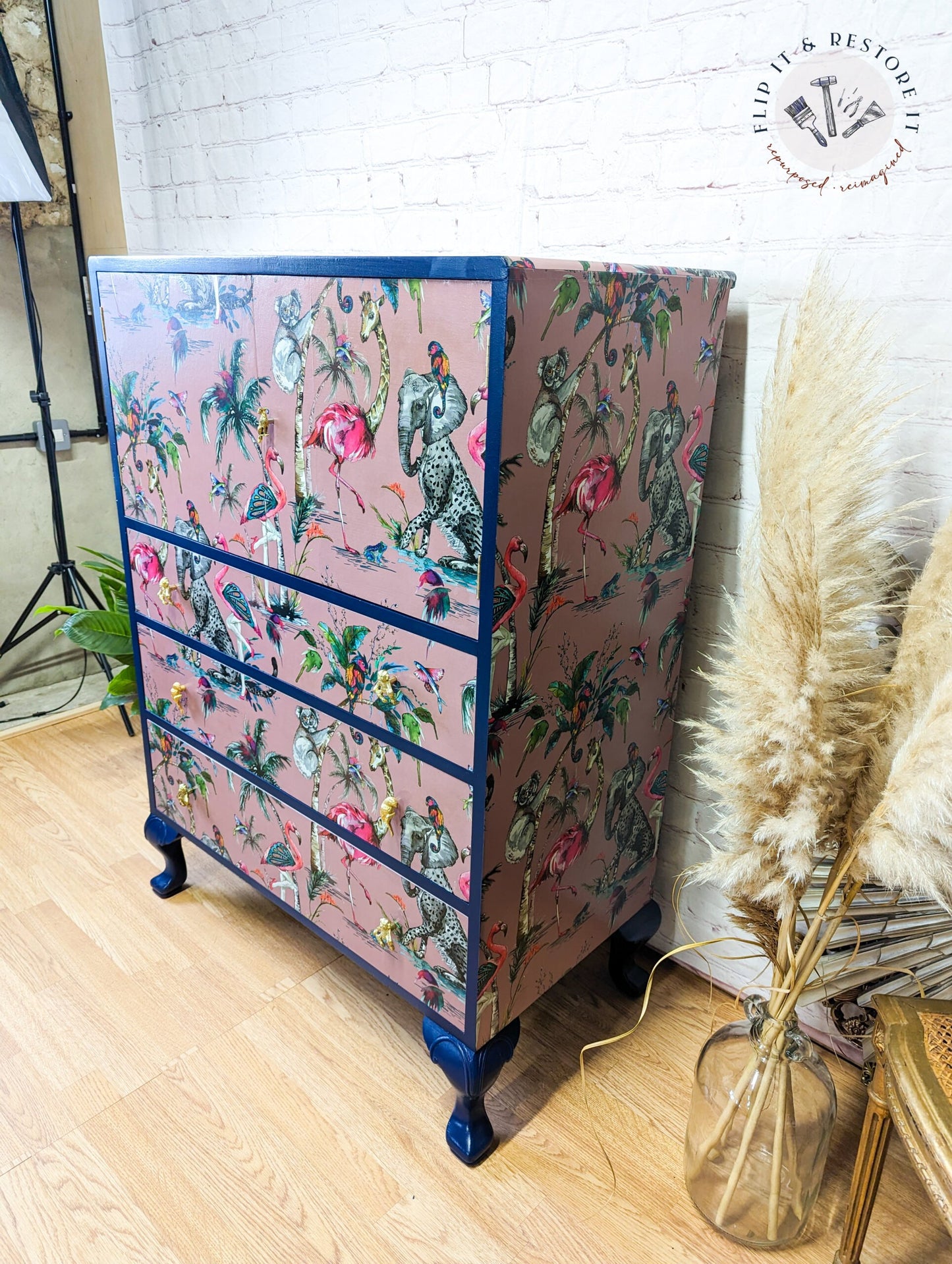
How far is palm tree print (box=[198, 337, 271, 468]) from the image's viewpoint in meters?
1.20

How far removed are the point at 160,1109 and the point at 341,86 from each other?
184 centimetres

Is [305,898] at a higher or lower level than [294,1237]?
higher

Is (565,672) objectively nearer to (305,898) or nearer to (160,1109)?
(305,898)

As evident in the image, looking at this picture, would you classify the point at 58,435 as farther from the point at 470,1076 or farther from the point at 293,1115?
the point at 470,1076

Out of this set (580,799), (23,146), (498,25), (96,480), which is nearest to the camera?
(580,799)

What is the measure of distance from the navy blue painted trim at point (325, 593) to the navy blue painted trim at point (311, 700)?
0.16 metres

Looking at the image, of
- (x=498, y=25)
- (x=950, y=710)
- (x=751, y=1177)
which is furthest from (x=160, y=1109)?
(x=498, y=25)

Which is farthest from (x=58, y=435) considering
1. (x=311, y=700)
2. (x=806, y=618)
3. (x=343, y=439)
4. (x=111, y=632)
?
(x=806, y=618)

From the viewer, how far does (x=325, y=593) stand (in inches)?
47.4

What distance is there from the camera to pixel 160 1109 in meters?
1.35

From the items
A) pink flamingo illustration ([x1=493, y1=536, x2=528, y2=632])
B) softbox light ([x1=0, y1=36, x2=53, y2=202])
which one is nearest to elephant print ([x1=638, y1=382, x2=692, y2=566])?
pink flamingo illustration ([x1=493, y1=536, x2=528, y2=632])

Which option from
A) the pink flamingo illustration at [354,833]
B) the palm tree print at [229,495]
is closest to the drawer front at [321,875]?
the pink flamingo illustration at [354,833]

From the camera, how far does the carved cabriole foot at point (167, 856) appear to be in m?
1.76

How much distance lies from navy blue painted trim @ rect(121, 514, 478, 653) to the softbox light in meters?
0.93
